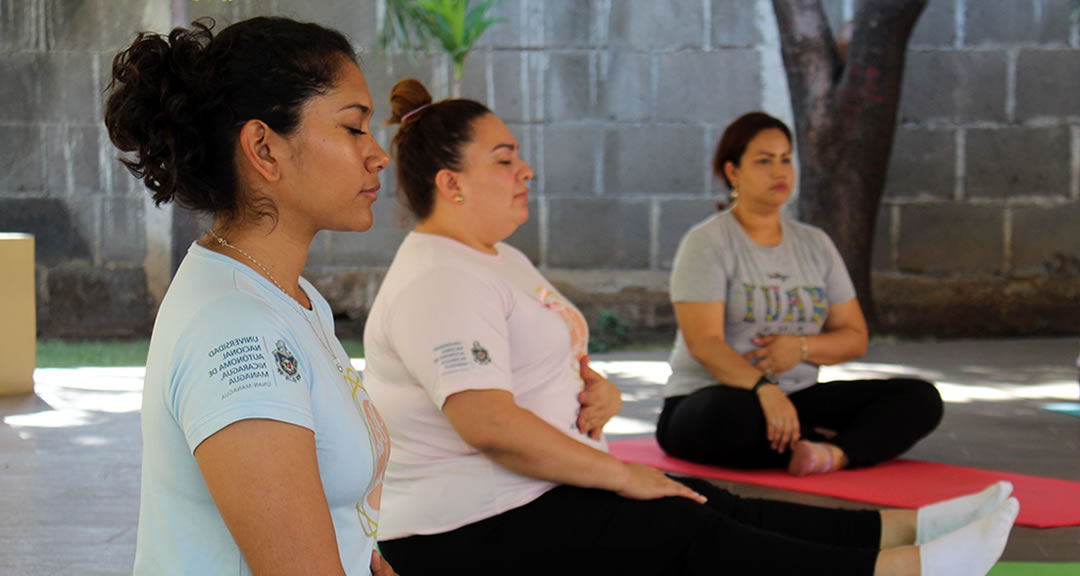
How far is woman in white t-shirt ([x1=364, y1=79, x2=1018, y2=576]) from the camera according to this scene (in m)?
1.93

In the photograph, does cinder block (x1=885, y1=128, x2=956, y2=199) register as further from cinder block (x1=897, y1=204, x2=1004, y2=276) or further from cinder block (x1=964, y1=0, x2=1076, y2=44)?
cinder block (x1=964, y1=0, x2=1076, y2=44)

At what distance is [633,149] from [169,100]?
5.98 metres

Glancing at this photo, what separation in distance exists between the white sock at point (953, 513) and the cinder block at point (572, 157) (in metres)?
5.00

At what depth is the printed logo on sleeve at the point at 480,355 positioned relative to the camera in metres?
1.96

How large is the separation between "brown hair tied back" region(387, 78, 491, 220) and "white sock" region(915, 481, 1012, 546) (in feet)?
3.65

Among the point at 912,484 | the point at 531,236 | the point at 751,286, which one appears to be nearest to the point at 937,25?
the point at 531,236

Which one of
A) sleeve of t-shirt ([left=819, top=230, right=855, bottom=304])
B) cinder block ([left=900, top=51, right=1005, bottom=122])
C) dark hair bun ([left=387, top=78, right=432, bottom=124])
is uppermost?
cinder block ([left=900, top=51, right=1005, bottom=122])

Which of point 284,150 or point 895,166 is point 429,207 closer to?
point 284,150

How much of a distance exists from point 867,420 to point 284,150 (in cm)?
247

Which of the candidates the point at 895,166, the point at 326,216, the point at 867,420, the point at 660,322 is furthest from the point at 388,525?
the point at 895,166

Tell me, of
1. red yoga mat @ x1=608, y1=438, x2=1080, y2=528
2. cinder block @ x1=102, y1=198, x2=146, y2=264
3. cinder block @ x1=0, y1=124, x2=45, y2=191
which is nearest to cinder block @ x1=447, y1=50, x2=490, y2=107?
cinder block @ x1=102, y1=198, x2=146, y2=264

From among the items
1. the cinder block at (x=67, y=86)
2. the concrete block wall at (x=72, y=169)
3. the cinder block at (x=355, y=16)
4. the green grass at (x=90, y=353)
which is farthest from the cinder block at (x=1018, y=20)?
the cinder block at (x=67, y=86)

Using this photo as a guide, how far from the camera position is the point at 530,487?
2020mm

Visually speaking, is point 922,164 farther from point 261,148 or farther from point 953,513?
point 261,148
